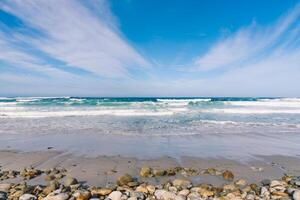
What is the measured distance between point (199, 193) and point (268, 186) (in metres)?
1.40

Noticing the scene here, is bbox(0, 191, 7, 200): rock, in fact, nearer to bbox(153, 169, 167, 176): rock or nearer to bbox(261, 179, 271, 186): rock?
bbox(153, 169, 167, 176): rock

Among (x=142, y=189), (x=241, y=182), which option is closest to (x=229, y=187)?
(x=241, y=182)

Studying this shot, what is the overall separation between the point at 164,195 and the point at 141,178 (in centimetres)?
109

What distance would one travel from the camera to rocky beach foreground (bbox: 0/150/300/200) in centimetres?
412

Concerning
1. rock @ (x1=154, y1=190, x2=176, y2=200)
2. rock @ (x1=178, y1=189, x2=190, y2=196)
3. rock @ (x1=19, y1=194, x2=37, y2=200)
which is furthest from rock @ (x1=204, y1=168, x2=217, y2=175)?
rock @ (x1=19, y1=194, x2=37, y2=200)

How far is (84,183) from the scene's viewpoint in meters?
4.81

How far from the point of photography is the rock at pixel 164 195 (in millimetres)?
4012

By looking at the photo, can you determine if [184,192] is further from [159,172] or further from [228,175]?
[228,175]

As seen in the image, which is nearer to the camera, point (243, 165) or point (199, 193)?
point (199, 193)

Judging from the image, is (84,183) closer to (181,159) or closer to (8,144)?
(181,159)

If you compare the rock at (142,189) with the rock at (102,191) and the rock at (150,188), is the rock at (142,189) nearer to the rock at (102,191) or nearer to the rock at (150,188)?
the rock at (150,188)

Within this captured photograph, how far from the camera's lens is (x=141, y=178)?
5066 millimetres

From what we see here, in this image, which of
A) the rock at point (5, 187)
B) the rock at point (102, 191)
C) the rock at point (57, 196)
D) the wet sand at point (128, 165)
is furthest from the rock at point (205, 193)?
the rock at point (5, 187)

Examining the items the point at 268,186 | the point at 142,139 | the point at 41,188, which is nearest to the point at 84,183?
the point at 41,188
